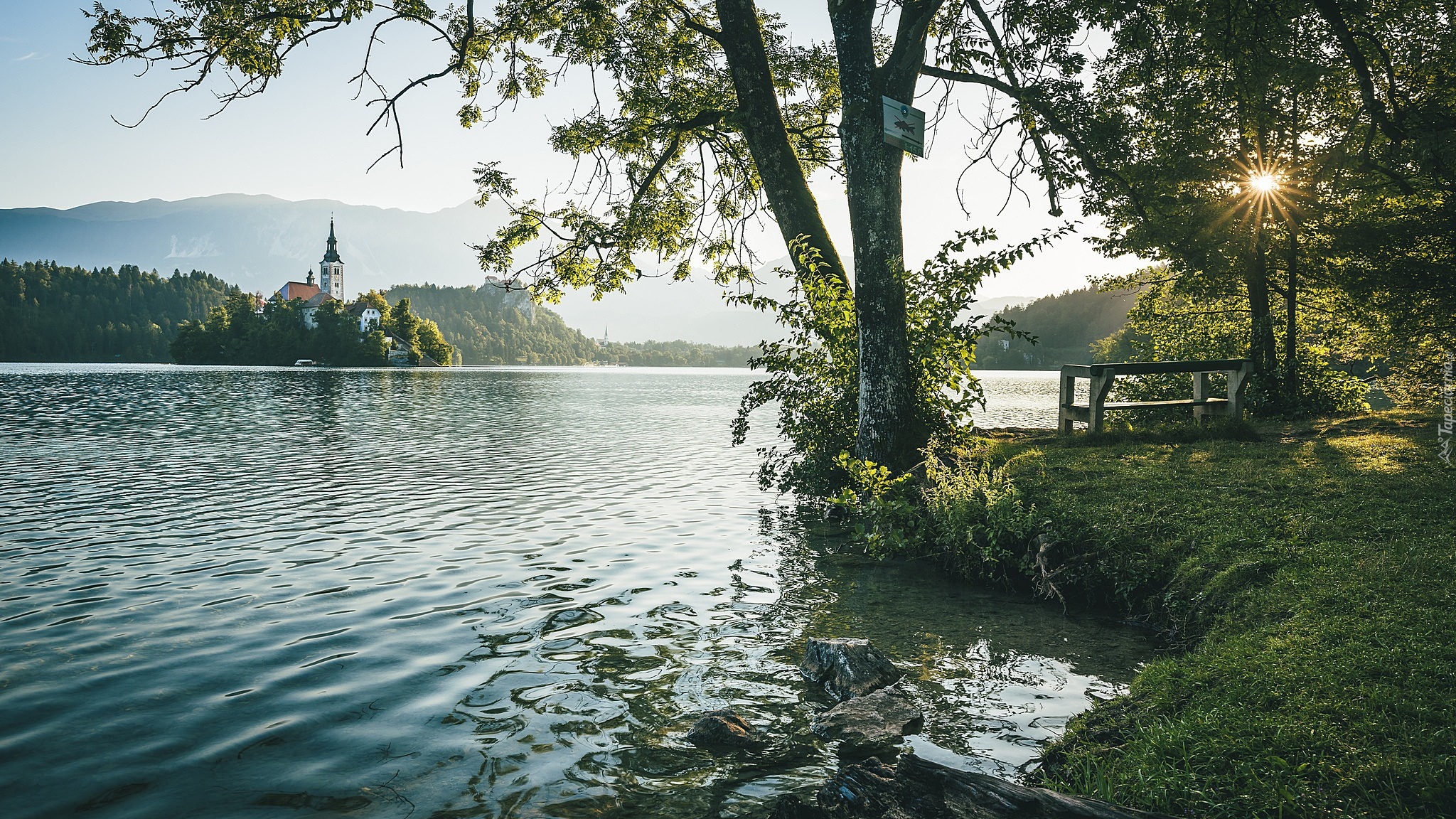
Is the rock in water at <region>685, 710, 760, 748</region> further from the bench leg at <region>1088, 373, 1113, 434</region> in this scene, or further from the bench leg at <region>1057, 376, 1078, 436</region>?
the bench leg at <region>1057, 376, 1078, 436</region>

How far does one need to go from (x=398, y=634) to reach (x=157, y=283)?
243 meters

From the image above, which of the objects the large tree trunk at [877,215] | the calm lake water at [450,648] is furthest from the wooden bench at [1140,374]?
the calm lake water at [450,648]

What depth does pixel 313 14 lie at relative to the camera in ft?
39.2

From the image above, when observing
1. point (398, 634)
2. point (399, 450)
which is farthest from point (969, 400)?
point (399, 450)

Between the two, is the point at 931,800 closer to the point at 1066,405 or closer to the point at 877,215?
the point at 877,215

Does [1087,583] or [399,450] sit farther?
[399,450]

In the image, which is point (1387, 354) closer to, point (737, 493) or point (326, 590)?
point (737, 493)

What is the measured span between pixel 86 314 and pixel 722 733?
229 meters

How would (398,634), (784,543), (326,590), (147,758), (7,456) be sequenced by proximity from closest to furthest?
1. (147,758)
2. (398,634)
3. (326,590)
4. (784,543)
5. (7,456)

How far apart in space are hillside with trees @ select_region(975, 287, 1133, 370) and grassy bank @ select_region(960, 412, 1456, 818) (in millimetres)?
144908

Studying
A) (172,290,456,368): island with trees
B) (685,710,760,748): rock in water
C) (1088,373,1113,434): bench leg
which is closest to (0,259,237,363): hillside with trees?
(172,290,456,368): island with trees

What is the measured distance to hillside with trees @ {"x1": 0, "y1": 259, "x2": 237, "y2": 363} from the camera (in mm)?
165000

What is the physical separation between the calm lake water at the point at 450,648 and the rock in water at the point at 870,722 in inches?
6.7

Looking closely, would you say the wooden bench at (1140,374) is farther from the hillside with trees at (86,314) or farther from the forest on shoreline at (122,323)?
the hillside with trees at (86,314)
